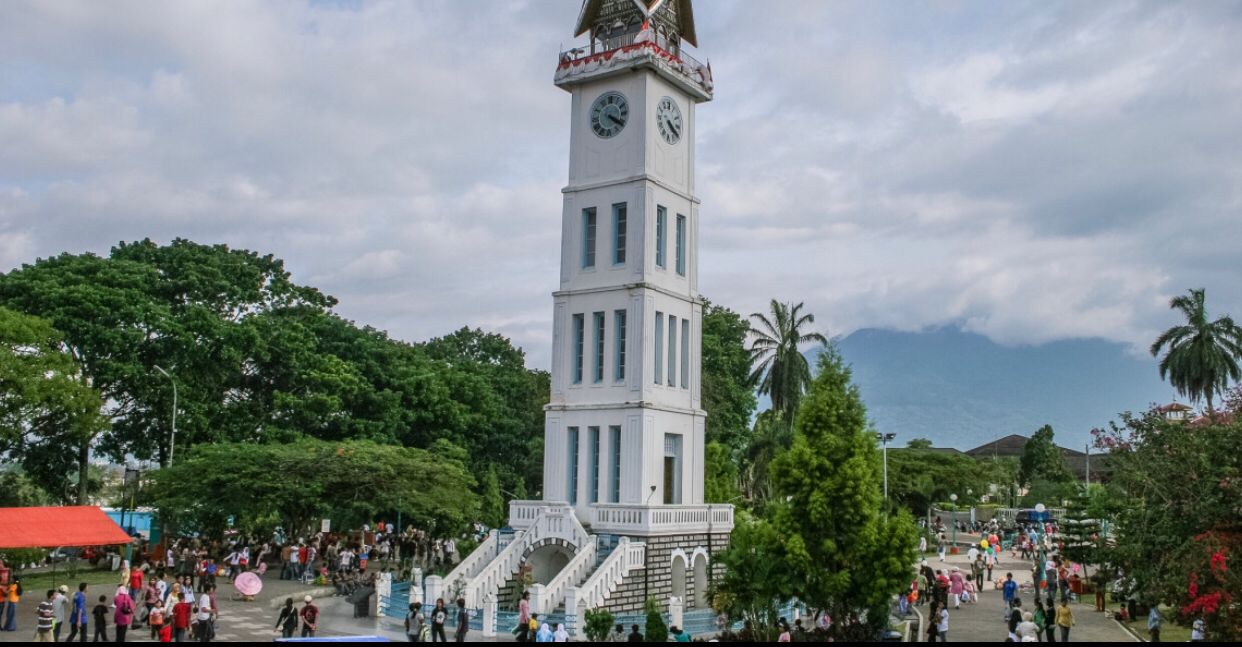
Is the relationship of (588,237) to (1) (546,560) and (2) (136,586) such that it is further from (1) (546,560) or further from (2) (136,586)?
(2) (136,586)

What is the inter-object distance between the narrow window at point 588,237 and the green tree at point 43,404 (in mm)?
19789

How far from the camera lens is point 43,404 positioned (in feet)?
133

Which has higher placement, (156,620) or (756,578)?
(756,578)

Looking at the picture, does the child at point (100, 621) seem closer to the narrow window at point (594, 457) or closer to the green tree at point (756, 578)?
the green tree at point (756, 578)

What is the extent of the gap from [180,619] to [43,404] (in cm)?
1837

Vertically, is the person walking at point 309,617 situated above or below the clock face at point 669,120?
below

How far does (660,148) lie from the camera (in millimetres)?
39000

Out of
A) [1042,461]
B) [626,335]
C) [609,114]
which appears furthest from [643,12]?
[1042,461]

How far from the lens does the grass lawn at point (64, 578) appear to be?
36.1 metres

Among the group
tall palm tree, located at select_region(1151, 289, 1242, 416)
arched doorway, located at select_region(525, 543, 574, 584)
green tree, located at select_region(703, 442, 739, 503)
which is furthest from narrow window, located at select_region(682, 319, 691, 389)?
tall palm tree, located at select_region(1151, 289, 1242, 416)

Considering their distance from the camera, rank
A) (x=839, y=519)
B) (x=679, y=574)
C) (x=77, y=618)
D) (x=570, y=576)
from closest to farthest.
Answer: (x=77, y=618)
(x=839, y=519)
(x=570, y=576)
(x=679, y=574)

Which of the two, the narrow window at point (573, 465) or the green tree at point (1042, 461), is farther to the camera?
the green tree at point (1042, 461)

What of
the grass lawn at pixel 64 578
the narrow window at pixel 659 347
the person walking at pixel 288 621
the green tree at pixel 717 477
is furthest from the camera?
the green tree at pixel 717 477

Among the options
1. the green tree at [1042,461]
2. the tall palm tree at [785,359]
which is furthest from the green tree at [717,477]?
the green tree at [1042,461]
